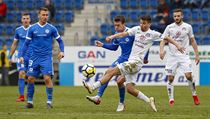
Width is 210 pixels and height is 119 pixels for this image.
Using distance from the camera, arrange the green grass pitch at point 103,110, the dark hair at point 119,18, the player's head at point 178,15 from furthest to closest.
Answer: the player's head at point 178,15 < the dark hair at point 119,18 < the green grass pitch at point 103,110

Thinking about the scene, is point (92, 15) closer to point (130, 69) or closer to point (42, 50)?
point (42, 50)

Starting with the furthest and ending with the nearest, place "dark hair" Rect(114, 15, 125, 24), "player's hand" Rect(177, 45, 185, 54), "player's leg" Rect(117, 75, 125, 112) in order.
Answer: "player's hand" Rect(177, 45, 185, 54)
"player's leg" Rect(117, 75, 125, 112)
"dark hair" Rect(114, 15, 125, 24)

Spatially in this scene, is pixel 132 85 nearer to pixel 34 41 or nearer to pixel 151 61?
pixel 34 41

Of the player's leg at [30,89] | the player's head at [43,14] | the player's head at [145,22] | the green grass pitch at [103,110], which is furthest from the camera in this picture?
the player's leg at [30,89]

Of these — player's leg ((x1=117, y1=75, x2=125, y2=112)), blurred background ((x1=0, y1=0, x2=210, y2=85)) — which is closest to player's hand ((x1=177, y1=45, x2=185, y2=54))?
player's leg ((x1=117, y1=75, x2=125, y2=112))

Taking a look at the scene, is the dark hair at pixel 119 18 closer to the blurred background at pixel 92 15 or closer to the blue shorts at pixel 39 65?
the blue shorts at pixel 39 65

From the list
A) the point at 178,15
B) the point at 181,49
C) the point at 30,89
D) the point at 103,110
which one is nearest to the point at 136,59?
the point at 103,110

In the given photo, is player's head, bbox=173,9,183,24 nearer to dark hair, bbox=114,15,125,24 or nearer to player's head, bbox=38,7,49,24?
dark hair, bbox=114,15,125,24

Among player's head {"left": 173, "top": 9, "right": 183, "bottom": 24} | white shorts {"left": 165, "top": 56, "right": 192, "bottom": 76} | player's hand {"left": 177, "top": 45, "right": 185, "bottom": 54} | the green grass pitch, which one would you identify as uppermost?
player's head {"left": 173, "top": 9, "right": 183, "bottom": 24}

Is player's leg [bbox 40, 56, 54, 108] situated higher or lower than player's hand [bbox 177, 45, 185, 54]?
lower

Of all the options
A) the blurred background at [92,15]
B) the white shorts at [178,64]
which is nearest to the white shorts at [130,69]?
the white shorts at [178,64]

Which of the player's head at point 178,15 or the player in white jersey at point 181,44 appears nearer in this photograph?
the player's head at point 178,15

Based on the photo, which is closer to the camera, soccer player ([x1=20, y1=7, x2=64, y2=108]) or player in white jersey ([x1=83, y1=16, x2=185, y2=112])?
player in white jersey ([x1=83, y1=16, x2=185, y2=112])

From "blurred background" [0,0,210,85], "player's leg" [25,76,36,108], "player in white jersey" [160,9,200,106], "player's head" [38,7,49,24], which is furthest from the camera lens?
"blurred background" [0,0,210,85]
